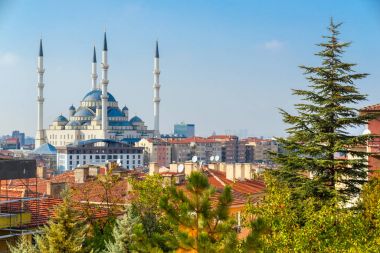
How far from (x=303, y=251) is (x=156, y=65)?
112745mm

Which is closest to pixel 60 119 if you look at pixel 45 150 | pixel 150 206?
pixel 45 150

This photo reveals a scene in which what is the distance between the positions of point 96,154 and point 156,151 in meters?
15.9

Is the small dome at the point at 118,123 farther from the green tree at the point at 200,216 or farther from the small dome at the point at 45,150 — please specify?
the green tree at the point at 200,216

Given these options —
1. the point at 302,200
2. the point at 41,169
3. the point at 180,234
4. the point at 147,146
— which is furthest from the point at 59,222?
the point at 147,146

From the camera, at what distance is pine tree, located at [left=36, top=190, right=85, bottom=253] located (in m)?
12.6

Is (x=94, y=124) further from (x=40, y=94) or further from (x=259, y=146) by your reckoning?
(x=259, y=146)

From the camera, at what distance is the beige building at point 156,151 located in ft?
422

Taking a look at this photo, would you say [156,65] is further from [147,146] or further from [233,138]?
[233,138]

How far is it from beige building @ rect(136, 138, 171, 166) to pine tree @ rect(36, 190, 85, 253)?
11363 centimetres

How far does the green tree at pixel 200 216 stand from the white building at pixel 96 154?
10550 cm

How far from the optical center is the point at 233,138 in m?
157

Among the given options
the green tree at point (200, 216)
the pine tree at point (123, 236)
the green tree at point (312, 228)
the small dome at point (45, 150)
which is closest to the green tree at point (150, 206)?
the pine tree at point (123, 236)

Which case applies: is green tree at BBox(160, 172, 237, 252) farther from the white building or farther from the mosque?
the mosque

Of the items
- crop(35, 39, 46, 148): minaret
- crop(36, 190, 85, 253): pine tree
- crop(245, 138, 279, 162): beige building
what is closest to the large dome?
crop(35, 39, 46, 148): minaret
